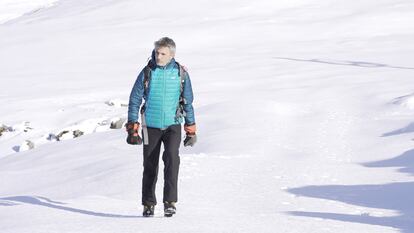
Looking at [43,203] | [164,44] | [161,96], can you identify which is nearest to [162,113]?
[161,96]

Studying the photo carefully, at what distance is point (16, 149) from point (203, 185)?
370 inches

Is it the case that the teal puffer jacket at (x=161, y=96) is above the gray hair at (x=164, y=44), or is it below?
below

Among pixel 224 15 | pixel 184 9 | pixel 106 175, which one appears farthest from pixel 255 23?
pixel 106 175

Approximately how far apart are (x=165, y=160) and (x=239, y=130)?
6399 mm

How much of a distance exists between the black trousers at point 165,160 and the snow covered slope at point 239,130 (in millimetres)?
233

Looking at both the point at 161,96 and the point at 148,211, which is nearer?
the point at 161,96

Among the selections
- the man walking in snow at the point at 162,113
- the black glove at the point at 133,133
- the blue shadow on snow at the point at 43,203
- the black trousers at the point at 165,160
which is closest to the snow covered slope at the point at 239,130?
the blue shadow on snow at the point at 43,203

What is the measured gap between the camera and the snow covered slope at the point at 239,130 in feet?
25.7

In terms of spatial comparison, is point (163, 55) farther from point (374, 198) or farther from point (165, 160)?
point (374, 198)

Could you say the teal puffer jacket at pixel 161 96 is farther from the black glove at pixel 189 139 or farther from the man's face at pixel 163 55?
the black glove at pixel 189 139

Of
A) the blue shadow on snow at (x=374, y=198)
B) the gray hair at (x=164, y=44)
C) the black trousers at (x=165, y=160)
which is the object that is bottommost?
the blue shadow on snow at (x=374, y=198)

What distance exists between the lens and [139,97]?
7.17m

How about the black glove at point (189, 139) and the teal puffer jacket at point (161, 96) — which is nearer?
the teal puffer jacket at point (161, 96)

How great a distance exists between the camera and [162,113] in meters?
7.17
